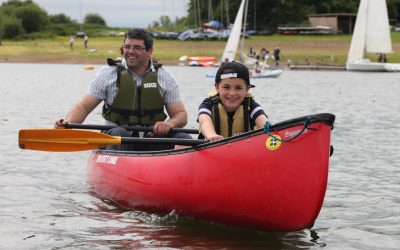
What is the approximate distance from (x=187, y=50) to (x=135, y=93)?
2255 inches

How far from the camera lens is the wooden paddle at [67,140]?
Answer: 25.7 ft

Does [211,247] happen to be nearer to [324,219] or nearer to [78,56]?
[324,219]

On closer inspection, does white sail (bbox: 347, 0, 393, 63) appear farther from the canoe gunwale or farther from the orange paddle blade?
the canoe gunwale

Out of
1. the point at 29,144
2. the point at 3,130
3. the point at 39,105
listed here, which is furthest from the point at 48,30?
the point at 29,144

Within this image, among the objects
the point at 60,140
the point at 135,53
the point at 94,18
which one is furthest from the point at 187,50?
the point at 94,18

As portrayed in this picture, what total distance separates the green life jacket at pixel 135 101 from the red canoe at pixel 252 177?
1189 millimetres

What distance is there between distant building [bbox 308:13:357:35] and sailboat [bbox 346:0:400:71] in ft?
82.3

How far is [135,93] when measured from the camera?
876 cm

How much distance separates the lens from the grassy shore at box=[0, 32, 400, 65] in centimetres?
5859

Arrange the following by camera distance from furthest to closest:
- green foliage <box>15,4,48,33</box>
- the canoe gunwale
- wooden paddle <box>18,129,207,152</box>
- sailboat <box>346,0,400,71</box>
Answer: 1. green foliage <box>15,4,48,33</box>
2. sailboat <box>346,0,400,71</box>
3. wooden paddle <box>18,129,207,152</box>
4. the canoe gunwale

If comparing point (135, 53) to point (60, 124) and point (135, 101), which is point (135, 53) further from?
point (60, 124)

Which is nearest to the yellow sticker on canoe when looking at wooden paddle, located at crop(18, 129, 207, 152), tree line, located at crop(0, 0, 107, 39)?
wooden paddle, located at crop(18, 129, 207, 152)

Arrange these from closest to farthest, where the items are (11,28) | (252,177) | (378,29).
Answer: (252,177) < (378,29) < (11,28)

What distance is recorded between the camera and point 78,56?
6112 cm
